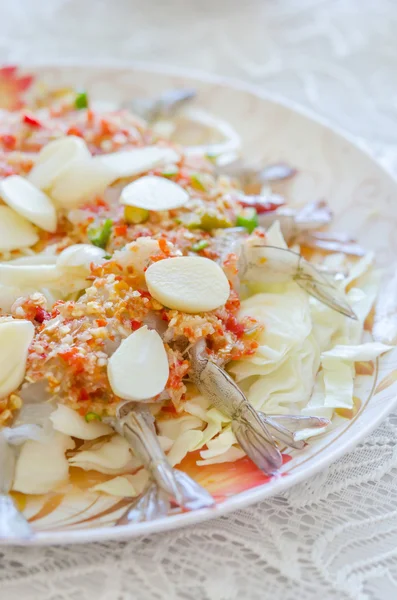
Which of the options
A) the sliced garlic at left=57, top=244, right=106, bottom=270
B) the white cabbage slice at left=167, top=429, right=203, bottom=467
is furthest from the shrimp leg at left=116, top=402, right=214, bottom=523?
the sliced garlic at left=57, top=244, right=106, bottom=270

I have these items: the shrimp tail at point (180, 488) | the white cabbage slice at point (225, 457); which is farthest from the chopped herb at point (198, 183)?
the shrimp tail at point (180, 488)

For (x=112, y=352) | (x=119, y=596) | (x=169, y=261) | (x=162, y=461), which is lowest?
(x=119, y=596)

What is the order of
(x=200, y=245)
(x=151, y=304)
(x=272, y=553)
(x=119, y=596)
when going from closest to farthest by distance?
(x=119, y=596) → (x=272, y=553) → (x=151, y=304) → (x=200, y=245)

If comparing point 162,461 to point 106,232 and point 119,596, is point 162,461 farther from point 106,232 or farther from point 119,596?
point 106,232

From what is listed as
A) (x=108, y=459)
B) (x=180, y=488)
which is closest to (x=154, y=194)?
(x=108, y=459)

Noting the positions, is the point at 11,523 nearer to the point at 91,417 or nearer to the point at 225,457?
the point at 91,417

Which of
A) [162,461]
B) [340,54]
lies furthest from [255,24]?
[162,461]

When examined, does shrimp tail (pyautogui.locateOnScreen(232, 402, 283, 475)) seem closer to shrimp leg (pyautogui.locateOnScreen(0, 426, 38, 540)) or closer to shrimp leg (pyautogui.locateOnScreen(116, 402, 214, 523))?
shrimp leg (pyautogui.locateOnScreen(116, 402, 214, 523))
